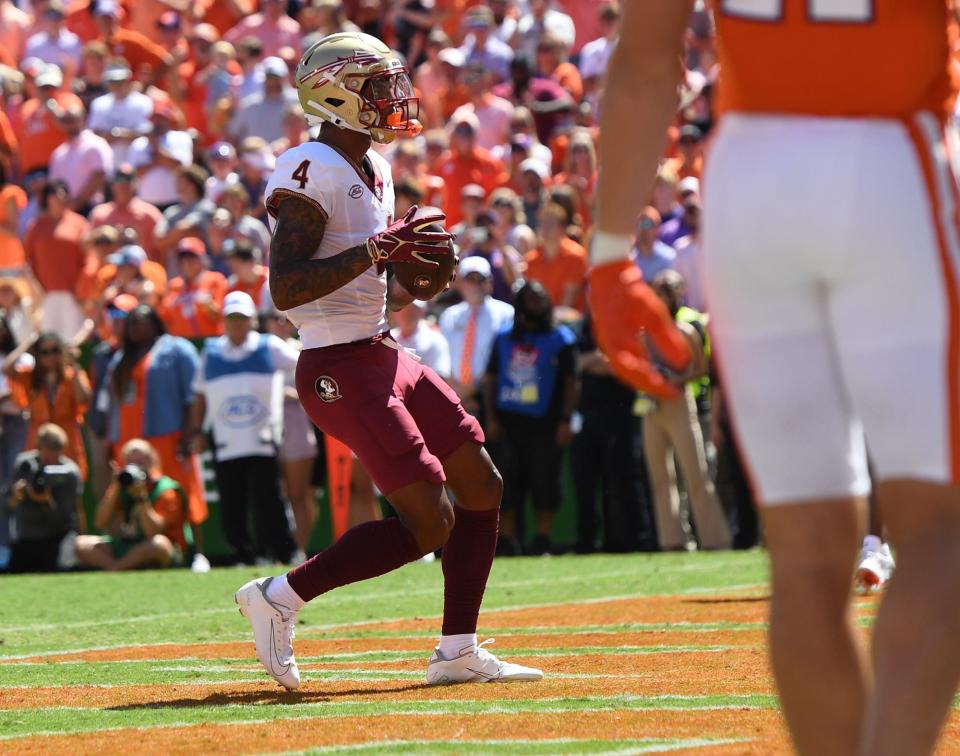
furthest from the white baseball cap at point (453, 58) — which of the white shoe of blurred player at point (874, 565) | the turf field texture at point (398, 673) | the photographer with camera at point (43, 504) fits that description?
the white shoe of blurred player at point (874, 565)

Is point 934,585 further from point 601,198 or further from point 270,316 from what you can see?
point 270,316

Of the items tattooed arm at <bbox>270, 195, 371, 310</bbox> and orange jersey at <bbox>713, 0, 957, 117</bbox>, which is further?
tattooed arm at <bbox>270, 195, 371, 310</bbox>

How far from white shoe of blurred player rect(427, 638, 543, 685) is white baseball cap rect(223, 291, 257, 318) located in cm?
790

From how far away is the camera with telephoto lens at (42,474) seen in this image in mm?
14703

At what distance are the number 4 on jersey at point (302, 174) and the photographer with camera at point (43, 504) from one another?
28.0 ft

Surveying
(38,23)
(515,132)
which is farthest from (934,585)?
(38,23)

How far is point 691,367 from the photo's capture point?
3752 mm

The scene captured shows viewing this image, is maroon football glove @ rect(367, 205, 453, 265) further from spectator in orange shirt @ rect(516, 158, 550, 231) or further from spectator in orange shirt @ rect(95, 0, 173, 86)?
spectator in orange shirt @ rect(95, 0, 173, 86)

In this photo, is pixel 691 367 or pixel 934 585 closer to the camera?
pixel 934 585

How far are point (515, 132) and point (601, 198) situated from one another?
13.8 meters

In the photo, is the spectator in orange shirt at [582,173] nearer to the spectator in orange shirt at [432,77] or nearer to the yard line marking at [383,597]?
the spectator in orange shirt at [432,77]

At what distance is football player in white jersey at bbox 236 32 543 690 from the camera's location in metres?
6.61

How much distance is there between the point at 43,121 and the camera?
18875mm

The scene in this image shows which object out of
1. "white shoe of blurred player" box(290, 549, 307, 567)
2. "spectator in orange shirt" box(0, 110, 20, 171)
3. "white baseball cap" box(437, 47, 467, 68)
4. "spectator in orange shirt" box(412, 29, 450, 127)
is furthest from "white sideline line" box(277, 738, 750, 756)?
"spectator in orange shirt" box(0, 110, 20, 171)
